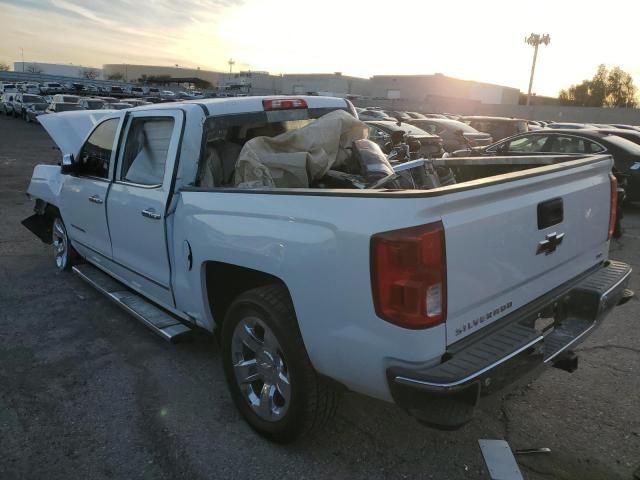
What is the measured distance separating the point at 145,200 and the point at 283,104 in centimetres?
130

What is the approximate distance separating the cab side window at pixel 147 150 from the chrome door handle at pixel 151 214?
216 millimetres

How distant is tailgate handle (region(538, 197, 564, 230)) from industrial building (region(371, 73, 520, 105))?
8229 cm

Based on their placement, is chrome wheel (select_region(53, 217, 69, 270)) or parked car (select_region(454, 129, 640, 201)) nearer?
chrome wheel (select_region(53, 217, 69, 270))

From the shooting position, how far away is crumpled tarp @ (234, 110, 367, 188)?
3.52 meters

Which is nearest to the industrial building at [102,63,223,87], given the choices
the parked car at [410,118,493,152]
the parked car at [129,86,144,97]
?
the parked car at [129,86,144,97]

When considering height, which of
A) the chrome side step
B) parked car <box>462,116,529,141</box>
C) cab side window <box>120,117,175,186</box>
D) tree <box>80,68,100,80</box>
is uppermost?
tree <box>80,68,100,80</box>

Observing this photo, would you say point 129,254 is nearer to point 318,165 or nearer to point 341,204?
point 318,165

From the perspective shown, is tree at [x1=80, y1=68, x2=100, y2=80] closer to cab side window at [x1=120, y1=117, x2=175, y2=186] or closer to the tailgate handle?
cab side window at [x1=120, y1=117, x2=175, y2=186]

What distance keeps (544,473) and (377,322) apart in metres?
1.32

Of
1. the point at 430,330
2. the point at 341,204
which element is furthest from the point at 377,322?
the point at 341,204

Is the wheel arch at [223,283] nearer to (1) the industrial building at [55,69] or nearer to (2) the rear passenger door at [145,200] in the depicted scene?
(2) the rear passenger door at [145,200]

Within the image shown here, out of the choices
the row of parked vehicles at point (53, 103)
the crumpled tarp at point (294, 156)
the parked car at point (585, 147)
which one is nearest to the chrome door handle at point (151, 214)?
the crumpled tarp at point (294, 156)

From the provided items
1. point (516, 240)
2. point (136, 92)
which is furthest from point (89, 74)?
point (516, 240)

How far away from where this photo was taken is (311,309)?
2.43 metres
